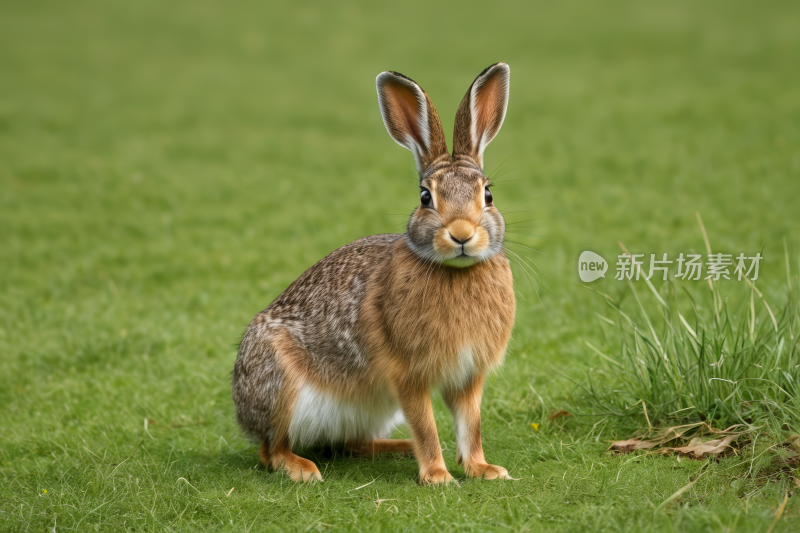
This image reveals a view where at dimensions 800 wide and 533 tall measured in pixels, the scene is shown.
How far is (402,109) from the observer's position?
171 inches

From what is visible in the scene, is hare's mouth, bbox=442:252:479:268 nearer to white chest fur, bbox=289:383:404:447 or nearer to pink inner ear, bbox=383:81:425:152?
pink inner ear, bbox=383:81:425:152

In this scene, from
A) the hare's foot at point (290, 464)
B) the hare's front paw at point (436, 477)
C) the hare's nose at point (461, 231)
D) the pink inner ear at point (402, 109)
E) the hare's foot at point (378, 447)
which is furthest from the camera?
the hare's foot at point (378, 447)

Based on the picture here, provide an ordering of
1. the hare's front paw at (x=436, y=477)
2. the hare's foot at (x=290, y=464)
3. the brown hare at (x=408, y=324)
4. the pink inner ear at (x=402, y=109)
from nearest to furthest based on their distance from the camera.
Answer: the brown hare at (x=408, y=324), the hare's front paw at (x=436, y=477), the pink inner ear at (x=402, y=109), the hare's foot at (x=290, y=464)

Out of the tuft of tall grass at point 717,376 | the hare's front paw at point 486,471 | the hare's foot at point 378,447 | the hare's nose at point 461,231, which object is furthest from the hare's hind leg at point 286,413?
the tuft of tall grass at point 717,376

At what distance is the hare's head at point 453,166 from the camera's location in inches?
152

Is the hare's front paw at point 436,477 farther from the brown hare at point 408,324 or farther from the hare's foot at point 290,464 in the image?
the hare's foot at point 290,464

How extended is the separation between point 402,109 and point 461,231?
91 centimetres

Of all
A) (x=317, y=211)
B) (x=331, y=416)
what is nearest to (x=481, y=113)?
(x=331, y=416)

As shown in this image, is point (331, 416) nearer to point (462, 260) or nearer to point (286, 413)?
point (286, 413)

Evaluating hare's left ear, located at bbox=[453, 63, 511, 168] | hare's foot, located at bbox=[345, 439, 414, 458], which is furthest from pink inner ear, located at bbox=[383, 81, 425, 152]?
hare's foot, located at bbox=[345, 439, 414, 458]

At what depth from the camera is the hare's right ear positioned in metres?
4.24

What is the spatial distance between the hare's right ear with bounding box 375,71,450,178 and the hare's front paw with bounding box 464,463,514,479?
1.52m

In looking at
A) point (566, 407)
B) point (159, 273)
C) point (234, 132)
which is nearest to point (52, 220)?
point (159, 273)

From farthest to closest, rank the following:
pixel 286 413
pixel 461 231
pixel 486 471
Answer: pixel 286 413 < pixel 486 471 < pixel 461 231
